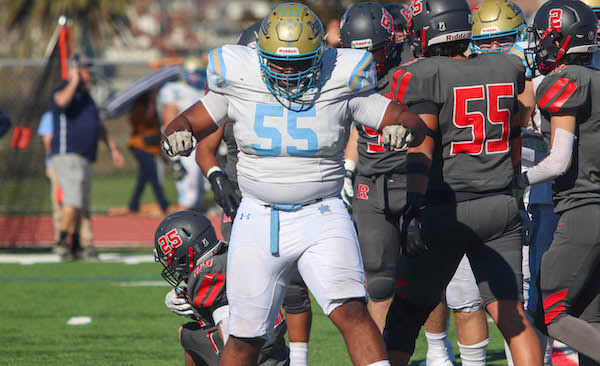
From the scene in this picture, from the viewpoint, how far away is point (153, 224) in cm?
1309

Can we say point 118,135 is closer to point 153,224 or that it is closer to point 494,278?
point 153,224

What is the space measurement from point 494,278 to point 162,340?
9.27ft

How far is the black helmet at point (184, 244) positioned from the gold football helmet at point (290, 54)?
91 centimetres

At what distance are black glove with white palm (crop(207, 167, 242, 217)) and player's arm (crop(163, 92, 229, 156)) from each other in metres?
0.92

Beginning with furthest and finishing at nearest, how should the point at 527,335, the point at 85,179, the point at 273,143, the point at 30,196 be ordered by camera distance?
the point at 30,196, the point at 85,179, the point at 527,335, the point at 273,143

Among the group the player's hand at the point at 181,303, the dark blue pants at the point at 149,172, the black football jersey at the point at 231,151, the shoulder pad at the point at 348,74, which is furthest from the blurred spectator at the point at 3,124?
the dark blue pants at the point at 149,172

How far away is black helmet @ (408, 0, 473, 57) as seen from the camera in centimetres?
406

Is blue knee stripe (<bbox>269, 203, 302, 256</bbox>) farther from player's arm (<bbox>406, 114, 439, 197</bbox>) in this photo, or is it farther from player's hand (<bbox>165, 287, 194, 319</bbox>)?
player's hand (<bbox>165, 287, 194, 319</bbox>)

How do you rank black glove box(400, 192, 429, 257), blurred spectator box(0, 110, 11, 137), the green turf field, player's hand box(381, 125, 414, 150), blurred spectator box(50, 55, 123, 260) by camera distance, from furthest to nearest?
blurred spectator box(50, 55, 123, 260), blurred spectator box(0, 110, 11, 137), the green turf field, black glove box(400, 192, 429, 257), player's hand box(381, 125, 414, 150)

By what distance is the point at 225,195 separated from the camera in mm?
4617

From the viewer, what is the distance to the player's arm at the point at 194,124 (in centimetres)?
356

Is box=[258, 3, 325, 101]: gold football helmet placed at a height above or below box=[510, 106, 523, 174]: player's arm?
above

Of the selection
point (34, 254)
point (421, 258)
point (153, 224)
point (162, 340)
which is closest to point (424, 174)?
point (421, 258)

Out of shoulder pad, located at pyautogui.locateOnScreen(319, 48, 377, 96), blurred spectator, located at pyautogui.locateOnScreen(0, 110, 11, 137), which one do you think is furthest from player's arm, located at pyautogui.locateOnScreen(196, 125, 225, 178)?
blurred spectator, located at pyautogui.locateOnScreen(0, 110, 11, 137)
